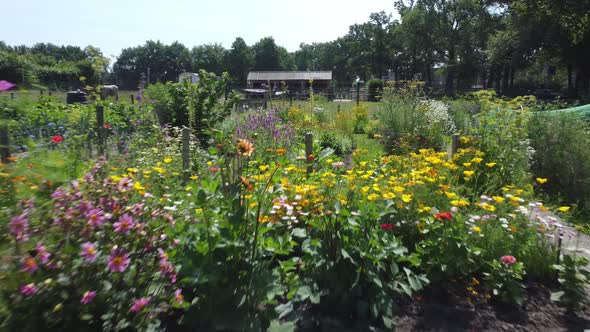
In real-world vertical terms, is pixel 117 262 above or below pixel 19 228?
below

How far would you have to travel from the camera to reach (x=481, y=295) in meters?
2.92

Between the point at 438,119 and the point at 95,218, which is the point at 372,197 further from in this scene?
the point at 438,119

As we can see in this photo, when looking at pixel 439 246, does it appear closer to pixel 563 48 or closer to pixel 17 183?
pixel 17 183

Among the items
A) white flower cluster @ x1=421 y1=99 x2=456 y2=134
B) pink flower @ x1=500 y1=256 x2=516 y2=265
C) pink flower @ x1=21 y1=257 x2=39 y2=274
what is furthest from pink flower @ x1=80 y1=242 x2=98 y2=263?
white flower cluster @ x1=421 y1=99 x2=456 y2=134

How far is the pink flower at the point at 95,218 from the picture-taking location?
1.99m

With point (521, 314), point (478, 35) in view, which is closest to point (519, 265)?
point (521, 314)

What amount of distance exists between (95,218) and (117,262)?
0.87 feet

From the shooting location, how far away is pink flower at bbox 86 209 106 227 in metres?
1.99

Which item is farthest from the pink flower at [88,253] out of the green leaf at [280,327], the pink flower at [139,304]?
the green leaf at [280,327]

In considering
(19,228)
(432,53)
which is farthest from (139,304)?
(432,53)

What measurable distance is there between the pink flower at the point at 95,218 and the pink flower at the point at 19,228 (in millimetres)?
264

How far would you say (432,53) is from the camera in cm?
5528

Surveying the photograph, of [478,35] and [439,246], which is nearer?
[439,246]

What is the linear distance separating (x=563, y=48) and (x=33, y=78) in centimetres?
3581
